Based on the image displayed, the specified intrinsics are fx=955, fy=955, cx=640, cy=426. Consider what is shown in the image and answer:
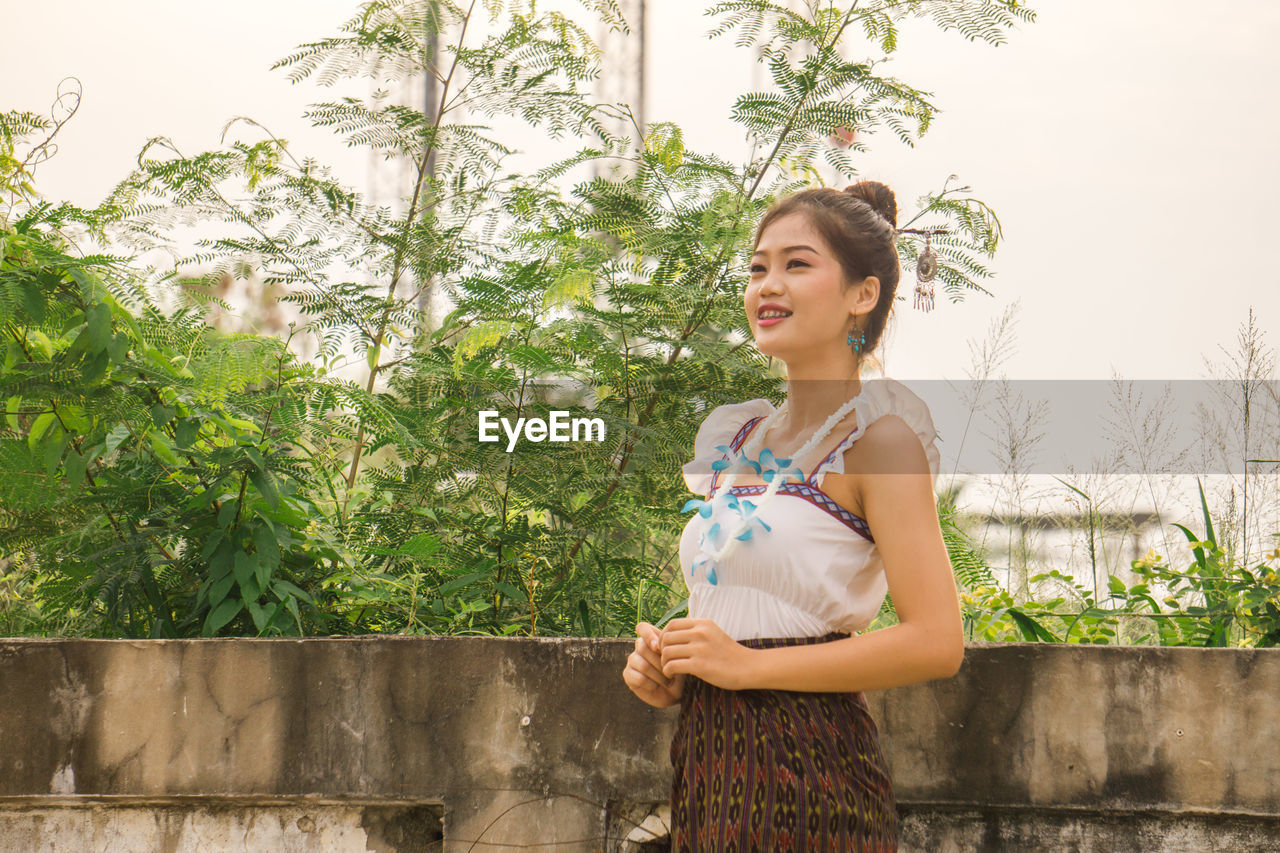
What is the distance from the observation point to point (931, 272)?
167 cm

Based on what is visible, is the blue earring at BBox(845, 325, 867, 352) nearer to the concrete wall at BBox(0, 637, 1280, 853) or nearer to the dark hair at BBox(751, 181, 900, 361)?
the dark hair at BBox(751, 181, 900, 361)

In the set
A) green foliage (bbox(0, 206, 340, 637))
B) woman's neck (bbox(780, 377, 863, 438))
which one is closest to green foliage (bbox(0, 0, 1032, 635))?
green foliage (bbox(0, 206, 340, 637))

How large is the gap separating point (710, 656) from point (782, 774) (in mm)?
195

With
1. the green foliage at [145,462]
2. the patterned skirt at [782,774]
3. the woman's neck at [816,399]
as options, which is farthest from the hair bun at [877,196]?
the green foliage at [145,462]

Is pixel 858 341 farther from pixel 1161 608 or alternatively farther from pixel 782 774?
pixel 1161 608

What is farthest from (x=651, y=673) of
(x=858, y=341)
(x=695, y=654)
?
(x=858, y=341)

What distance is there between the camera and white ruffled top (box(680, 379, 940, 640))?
1.34m

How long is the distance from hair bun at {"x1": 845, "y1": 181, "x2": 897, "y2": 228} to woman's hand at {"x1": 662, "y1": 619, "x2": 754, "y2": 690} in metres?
0.72

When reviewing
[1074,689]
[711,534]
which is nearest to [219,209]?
[711,534]

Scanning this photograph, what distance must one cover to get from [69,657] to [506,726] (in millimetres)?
935

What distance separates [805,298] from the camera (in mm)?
1455

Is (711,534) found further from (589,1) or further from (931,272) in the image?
(589,1)
